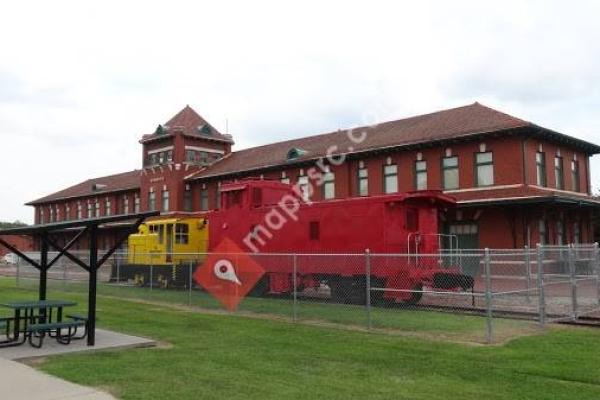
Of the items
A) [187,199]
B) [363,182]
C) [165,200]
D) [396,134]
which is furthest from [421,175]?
[165,200]

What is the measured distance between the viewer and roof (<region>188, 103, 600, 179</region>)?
1109 inches

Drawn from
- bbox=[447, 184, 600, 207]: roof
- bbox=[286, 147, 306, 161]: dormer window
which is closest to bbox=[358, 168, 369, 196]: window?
bbox=[286, 147, 306, 161]: dormer window

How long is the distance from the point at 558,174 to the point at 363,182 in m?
10.0

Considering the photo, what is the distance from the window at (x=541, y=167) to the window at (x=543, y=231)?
1.85 metres

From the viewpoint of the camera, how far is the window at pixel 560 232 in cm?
2931

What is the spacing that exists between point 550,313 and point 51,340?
12.2 meters

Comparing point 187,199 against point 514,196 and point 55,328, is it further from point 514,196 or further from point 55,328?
point 55,328

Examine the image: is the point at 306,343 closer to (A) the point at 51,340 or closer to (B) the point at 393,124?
(A) the point at 51,340

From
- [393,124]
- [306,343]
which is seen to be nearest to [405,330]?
[306,343]

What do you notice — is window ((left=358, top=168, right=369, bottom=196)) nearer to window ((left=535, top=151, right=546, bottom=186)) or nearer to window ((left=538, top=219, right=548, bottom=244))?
window ((left=535, top=151, right=546, bottom=186))

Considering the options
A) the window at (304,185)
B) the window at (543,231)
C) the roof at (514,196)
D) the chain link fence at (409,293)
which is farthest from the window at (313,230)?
the window at (304,185)

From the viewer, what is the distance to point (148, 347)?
10.9 metres

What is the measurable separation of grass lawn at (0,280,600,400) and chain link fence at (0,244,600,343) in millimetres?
1357

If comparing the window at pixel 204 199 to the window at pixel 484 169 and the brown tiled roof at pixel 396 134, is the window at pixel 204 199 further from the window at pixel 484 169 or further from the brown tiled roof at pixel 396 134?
the window at pixel 484 169
